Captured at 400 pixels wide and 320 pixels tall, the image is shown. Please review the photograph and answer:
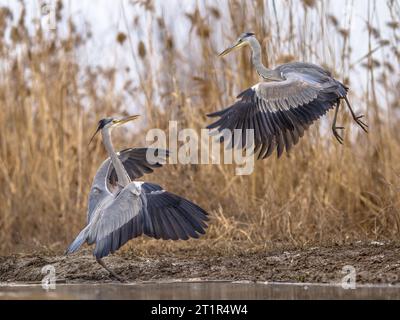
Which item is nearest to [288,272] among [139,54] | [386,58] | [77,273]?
[77,273]

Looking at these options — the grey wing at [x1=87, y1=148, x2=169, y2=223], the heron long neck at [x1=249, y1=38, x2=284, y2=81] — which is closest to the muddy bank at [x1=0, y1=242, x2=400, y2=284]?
the grey wing at [x1=87, y1=148, x2=169, y2=223]

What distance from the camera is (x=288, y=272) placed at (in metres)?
6.52

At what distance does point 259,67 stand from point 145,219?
1917mm

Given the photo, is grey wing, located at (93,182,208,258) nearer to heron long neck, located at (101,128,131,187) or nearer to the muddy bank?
heron long neck, located at (101,128,131,187)

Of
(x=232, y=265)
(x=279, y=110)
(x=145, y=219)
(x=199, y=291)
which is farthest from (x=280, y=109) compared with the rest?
(x=199, y=291)

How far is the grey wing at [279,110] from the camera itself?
22.6 ft

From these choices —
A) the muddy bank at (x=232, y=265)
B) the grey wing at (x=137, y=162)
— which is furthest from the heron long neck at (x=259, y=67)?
the muddy bank at (x=232, y=265)

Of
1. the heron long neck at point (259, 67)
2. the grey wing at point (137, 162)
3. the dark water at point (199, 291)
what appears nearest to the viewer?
the dark water at point (199, 291)

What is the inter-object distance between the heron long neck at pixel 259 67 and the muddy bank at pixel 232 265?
4.71 feet

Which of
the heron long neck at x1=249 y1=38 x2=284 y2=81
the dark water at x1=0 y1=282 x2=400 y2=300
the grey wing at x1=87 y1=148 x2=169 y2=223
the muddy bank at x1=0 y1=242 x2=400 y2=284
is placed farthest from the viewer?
the heron long neck at x1=249 y1=38 x2=284 y2=81

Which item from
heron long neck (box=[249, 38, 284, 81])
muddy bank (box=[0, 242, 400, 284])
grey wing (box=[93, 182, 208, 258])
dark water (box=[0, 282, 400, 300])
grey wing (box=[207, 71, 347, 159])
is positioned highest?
heron long neck (box=[249, 38, 284, 81])

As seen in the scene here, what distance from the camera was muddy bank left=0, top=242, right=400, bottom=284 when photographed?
6.36 meters

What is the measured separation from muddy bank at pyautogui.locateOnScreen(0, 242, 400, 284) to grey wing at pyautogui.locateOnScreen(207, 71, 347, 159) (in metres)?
0.78

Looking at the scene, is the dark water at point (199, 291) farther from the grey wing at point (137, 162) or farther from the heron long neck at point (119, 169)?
the grey wing at point (137, 162)
